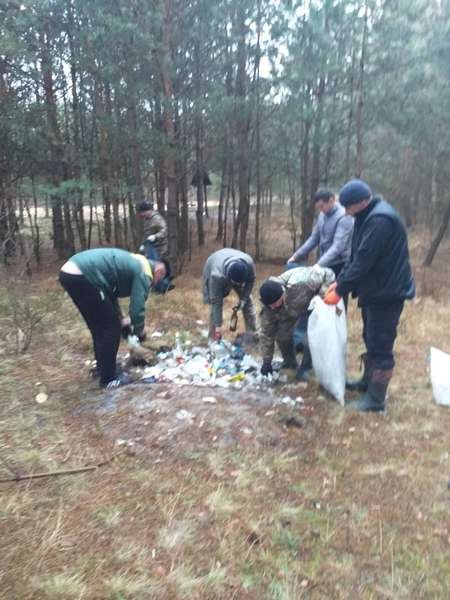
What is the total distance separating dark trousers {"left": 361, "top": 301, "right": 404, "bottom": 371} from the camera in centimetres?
343

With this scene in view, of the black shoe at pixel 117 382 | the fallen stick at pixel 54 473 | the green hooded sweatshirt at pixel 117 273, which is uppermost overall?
the green hooded sweatshirt at pixel 117 273

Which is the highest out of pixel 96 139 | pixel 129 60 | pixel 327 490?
pixel 129 60

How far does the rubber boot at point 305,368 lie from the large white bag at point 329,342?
13.7 inches

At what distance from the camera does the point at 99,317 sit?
354 centimetres

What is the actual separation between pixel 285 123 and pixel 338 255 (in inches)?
246

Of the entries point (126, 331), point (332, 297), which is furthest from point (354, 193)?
point (126, 331)

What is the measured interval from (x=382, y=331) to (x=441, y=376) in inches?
28.6

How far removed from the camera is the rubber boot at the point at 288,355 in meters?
4.20

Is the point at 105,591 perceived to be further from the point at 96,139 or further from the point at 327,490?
the point at 96,139

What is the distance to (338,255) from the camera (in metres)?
4.32

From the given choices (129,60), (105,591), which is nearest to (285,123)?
→ (129,60)

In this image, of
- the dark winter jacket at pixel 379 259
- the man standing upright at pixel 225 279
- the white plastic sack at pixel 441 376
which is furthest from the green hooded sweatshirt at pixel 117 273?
the white plastic sack at pixel 441 376

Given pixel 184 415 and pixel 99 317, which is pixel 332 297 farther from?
pixel 99 317

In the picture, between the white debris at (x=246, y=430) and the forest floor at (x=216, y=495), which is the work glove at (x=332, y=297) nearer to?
the forest floor at (x=216, y=495)
